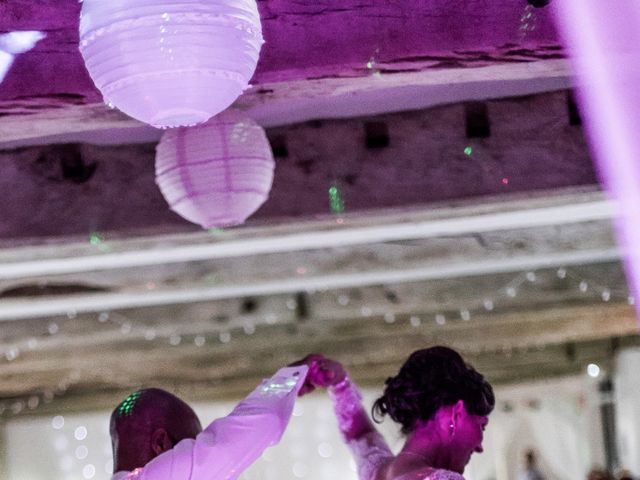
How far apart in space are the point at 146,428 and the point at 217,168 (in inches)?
29.3

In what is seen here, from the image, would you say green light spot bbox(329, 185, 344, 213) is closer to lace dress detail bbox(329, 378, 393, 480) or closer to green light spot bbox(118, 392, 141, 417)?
lace dress detail bbox(329, 378, 393, 480)

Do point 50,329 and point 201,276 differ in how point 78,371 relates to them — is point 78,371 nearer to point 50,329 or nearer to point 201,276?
point 50,329

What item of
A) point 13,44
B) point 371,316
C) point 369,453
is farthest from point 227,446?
point 371,316

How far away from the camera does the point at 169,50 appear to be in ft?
5.75

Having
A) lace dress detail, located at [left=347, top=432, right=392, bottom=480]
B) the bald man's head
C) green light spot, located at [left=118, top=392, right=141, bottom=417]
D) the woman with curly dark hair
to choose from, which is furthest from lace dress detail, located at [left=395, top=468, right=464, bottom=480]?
green light spot, located at [left=118, top=392, right=141, bottom=417]

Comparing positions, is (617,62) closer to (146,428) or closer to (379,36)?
(379,36)

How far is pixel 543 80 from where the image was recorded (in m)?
2.97

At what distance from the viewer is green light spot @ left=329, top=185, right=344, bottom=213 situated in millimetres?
3131

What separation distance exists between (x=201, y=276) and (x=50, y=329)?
145cm

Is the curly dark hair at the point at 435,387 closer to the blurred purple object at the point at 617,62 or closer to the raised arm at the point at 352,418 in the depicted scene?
the raised arm at the point at 352,418

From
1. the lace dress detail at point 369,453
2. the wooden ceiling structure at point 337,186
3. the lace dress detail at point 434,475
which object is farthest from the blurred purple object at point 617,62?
the lace dress detail at point 369,453

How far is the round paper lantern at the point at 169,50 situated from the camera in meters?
1.74

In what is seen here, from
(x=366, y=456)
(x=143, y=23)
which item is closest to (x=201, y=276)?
(x=366, y=456)

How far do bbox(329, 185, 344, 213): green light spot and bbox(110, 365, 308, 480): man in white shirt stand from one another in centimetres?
99
